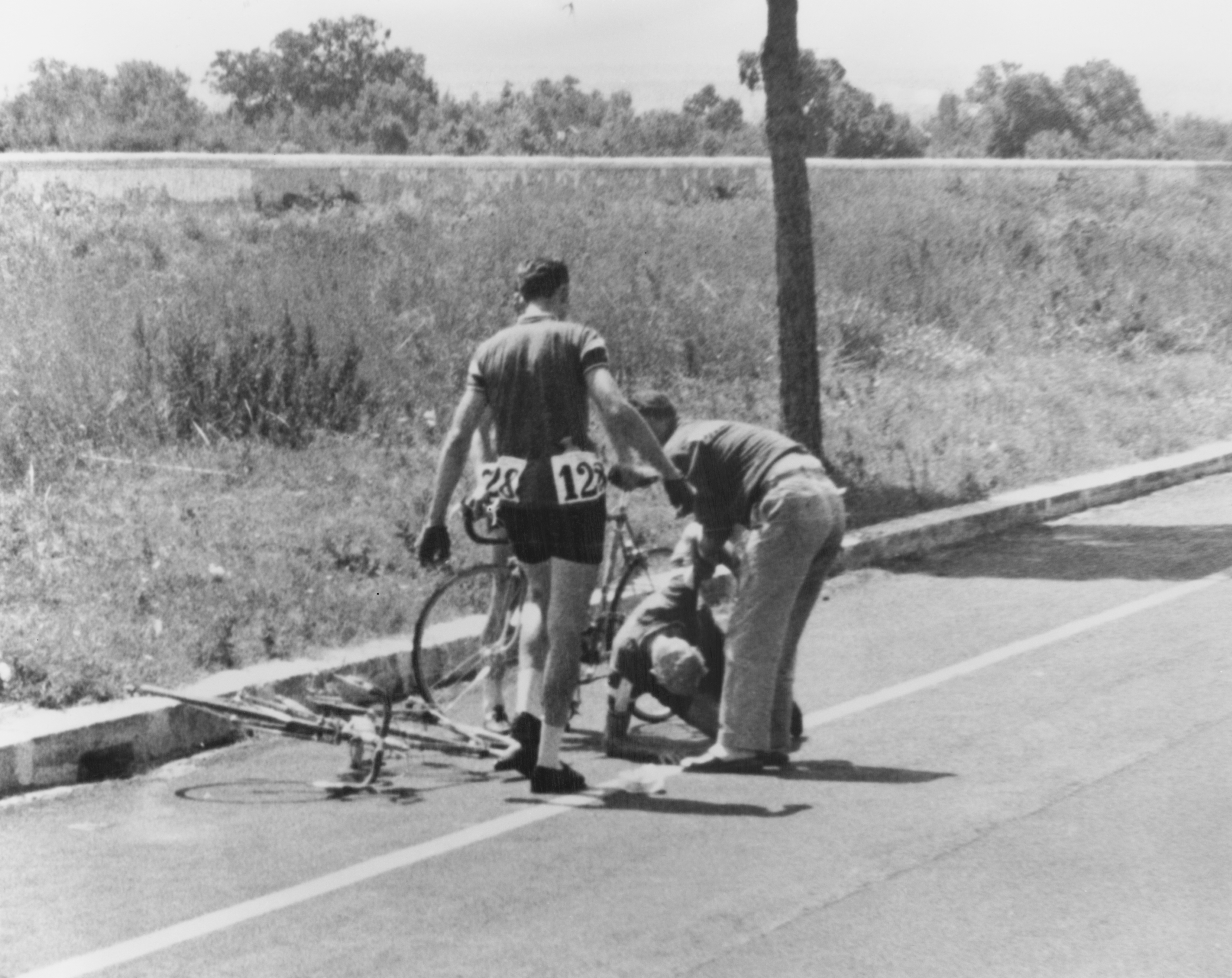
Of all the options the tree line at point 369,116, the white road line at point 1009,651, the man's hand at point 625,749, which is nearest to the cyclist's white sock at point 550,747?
the man's hand at point 625,749

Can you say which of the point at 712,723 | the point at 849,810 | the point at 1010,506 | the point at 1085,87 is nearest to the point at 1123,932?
the point at 849,810

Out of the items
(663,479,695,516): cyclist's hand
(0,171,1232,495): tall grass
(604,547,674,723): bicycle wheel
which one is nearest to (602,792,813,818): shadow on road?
(604,547,674,723): bicycle wheel

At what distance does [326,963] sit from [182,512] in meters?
6.37

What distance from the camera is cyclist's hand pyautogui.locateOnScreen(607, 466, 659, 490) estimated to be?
673 centimetres

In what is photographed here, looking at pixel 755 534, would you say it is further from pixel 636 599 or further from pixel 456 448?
pixel 636 599

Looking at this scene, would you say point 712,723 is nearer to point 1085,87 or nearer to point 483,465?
point 483,465

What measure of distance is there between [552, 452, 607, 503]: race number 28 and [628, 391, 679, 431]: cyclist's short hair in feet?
1.40

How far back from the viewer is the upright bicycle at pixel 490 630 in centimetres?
784

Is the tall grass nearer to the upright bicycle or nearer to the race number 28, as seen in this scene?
the upright bicycle

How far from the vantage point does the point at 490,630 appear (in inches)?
312

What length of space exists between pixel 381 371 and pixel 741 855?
9.23m

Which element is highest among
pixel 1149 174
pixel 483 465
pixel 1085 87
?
pixel 1085 87

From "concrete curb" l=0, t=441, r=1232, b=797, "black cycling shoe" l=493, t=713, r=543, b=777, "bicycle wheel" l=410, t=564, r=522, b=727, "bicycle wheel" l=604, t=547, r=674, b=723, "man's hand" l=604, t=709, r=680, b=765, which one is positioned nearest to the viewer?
"black cycling shoe" l=493, t=713, r=543, b=777

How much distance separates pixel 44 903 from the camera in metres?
5.55
